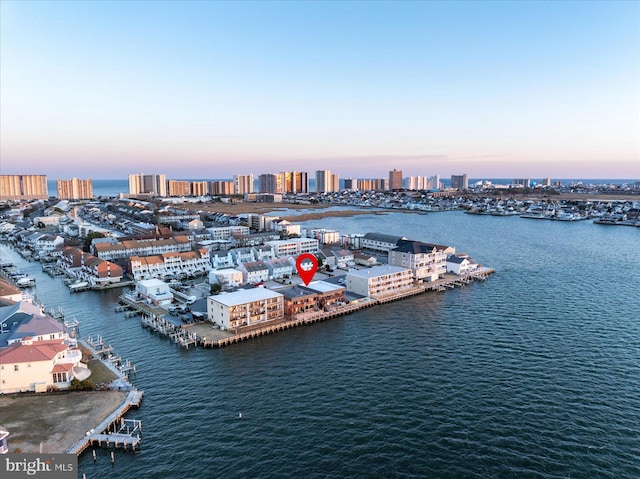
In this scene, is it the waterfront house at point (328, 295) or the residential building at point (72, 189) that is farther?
the residential building at point (72, 189)

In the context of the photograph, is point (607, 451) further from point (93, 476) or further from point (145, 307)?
point (145, 307)

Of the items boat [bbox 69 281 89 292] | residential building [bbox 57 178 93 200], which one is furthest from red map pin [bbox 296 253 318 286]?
residential building [bbox 57 178 93 200]

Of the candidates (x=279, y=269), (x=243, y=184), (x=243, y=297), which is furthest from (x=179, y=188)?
(x=243, y=297)

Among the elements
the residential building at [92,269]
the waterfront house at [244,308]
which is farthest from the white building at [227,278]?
the residential building at [92,269]

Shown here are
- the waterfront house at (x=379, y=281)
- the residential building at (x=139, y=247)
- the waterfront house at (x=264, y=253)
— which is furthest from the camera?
the residential building at (x=139, y=247)

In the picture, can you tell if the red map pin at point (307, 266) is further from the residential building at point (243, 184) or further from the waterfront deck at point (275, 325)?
the residential building at point (243, 184)

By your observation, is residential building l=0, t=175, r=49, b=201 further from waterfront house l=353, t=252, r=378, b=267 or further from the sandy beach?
the sandy beach
